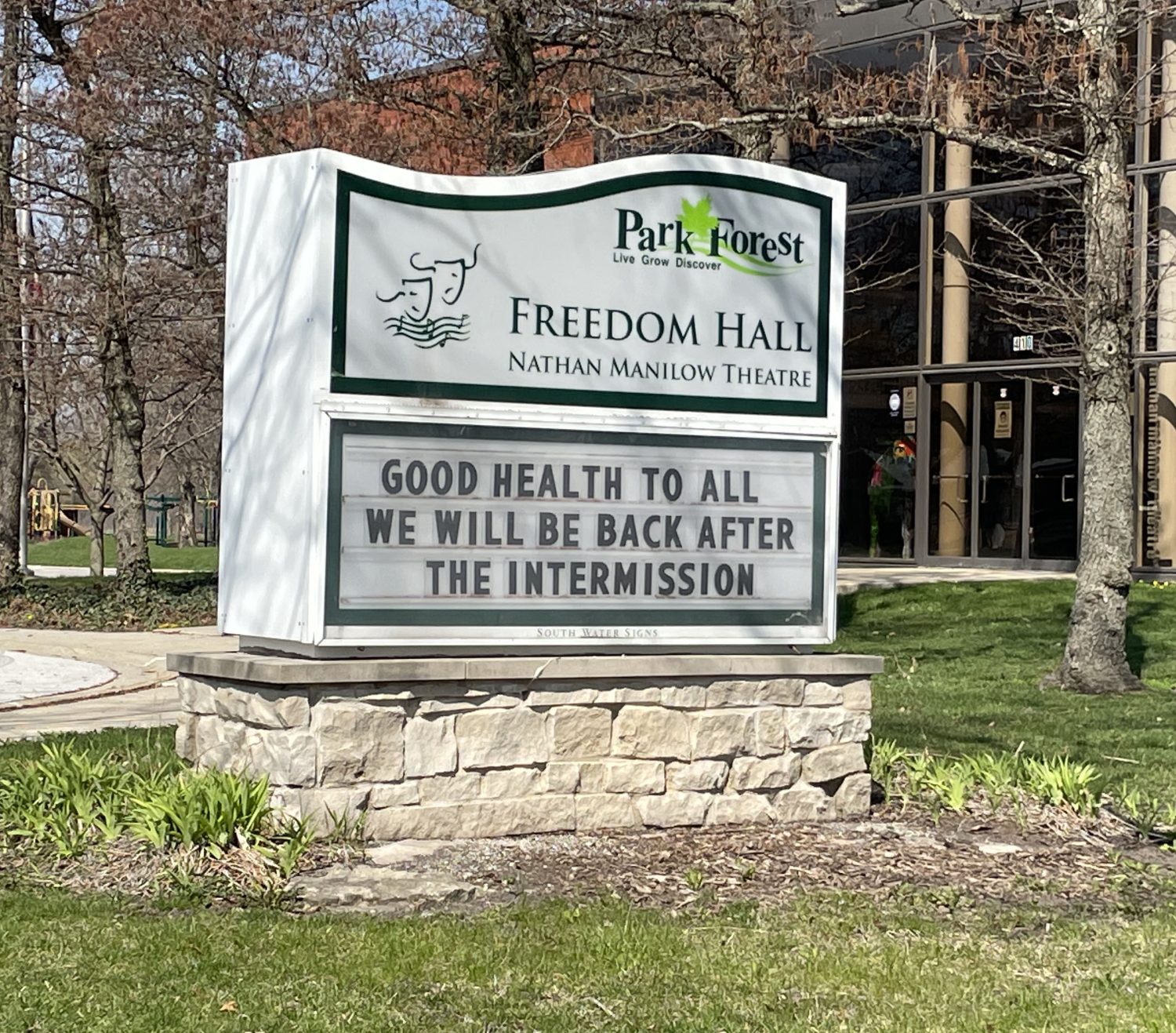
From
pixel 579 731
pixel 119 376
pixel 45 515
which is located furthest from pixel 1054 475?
pixel 45 515

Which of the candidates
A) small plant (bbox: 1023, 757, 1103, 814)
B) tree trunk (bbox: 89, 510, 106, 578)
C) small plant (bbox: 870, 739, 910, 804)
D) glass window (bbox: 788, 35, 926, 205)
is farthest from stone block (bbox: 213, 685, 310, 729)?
tree trunk (bbox: 89, 510, 106, 578)

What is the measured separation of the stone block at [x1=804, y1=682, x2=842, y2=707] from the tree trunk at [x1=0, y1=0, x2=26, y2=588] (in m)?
13.5

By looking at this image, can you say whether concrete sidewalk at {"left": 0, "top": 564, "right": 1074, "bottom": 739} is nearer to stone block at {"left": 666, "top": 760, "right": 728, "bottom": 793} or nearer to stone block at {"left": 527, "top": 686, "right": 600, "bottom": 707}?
stone block at {"left": 527, "top": 686, "right": 600, "bottom": 707}

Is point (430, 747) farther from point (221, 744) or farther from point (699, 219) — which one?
point (699, 219)

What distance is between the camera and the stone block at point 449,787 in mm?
6949

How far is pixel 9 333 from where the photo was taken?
21531 millimetres

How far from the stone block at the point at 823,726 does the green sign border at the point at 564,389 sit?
55.3 inches

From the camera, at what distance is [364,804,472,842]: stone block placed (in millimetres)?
6844

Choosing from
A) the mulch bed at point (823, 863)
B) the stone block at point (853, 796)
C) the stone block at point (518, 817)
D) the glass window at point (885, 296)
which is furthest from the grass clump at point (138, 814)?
the glass window at point (885, 296)

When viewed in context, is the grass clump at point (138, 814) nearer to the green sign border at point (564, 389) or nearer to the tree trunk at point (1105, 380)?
the green sign border at point (564, 389)

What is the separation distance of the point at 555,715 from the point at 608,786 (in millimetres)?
396

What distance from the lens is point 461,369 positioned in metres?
7.25

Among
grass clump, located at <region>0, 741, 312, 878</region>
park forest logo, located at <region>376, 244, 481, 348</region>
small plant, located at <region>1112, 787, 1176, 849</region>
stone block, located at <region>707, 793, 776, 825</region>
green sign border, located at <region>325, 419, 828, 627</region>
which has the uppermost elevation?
park forest logo, located at <region>376, 244, 481, 348</region>

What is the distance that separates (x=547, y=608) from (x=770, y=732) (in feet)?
3.87
